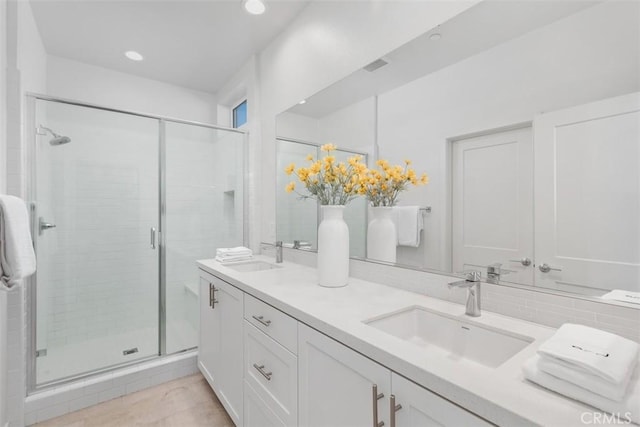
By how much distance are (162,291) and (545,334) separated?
2.48 metres

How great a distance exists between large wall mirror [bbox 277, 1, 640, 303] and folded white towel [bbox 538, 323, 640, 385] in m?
0.31

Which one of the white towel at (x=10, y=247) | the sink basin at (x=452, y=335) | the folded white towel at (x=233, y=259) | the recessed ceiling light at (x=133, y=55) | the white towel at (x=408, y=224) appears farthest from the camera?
the recessed ceiling light at (x=133, y=55)

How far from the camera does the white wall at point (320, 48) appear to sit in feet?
4.48

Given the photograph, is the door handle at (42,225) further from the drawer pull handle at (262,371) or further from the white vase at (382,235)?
the white vase at (382,235)

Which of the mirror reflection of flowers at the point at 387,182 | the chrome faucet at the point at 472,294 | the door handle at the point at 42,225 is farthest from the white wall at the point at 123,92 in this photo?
the chrome faucet at the point at 472,294

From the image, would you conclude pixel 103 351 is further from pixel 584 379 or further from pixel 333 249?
pixel 584 379

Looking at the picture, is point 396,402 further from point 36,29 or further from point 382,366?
point 36,29

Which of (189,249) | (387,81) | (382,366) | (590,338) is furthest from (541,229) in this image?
(189,249)

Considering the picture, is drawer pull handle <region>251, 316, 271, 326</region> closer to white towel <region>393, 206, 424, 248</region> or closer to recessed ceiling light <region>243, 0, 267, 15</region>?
white towel <region>393, 206, 424, 248</region>

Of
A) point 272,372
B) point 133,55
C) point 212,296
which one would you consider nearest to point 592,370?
point 272,372

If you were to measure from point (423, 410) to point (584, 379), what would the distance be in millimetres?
310

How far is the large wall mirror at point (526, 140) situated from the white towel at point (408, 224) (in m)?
0.02

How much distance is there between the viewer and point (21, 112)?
65.2 inches

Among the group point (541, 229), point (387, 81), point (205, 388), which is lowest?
point (205, 388)
